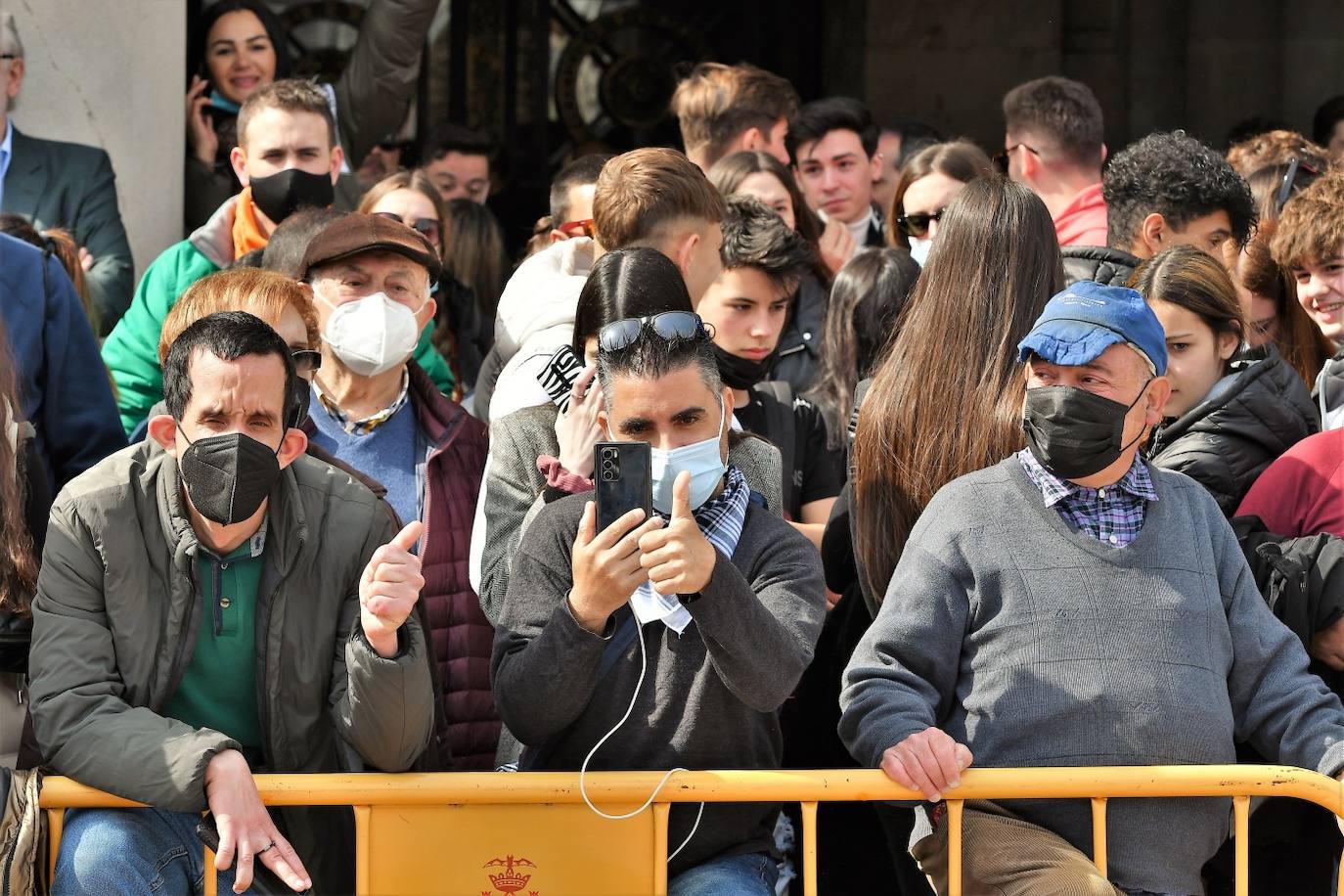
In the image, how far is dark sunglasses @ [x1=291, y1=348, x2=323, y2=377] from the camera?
4789 millimetres

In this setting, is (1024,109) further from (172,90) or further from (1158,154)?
(172,90)

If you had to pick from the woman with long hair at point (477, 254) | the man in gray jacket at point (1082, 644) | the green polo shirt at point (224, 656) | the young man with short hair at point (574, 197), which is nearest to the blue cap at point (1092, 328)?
the man in gray jacket at point (1082, 644)

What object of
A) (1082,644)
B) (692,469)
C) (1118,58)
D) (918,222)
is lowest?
(1082,644)

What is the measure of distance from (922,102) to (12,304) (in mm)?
8363

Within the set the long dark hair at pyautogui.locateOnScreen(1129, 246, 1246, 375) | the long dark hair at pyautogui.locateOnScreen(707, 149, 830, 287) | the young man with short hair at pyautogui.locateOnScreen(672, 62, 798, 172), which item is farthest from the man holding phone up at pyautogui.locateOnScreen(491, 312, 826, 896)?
the young man with short hair at pyautogui.locateOnScreen(672, 62, 798, 172)

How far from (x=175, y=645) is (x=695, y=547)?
1211mm

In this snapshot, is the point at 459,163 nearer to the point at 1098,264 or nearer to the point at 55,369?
the point at 55,369

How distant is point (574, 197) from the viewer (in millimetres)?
6441

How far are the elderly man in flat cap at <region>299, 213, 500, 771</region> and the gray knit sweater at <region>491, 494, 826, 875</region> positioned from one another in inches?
27.4

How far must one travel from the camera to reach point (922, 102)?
12.4m

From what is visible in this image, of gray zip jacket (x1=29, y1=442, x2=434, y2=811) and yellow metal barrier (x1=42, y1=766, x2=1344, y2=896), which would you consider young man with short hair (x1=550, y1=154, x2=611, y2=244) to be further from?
yellow metal barrier (x1=42, y1=766, x2=1344, y2=896)

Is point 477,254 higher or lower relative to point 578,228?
lower

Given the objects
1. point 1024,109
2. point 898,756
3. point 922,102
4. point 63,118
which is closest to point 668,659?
point 898,756

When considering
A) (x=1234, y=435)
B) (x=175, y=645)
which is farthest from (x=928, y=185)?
(x=175, y=645)
